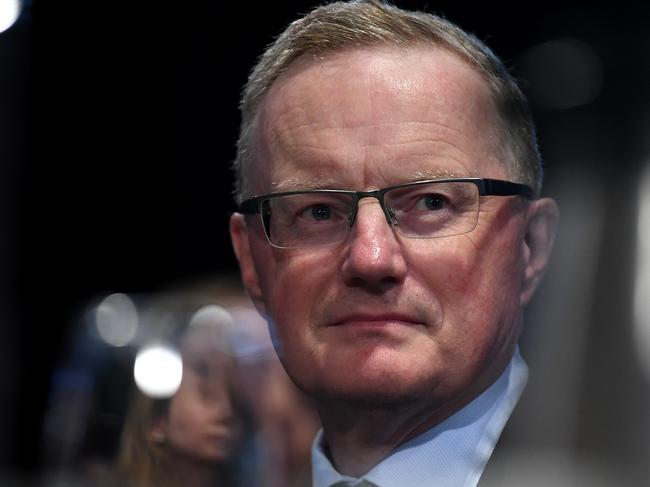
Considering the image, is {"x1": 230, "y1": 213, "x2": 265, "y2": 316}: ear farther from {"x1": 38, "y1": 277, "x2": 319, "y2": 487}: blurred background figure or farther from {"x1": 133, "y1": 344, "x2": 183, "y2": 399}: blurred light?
{"x1": 133, "y1": 344, "x2": 183, "y2": 399}: blurred light

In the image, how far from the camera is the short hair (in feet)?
5.76

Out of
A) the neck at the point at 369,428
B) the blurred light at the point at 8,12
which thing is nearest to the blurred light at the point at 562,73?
the neck at the point at 369,428

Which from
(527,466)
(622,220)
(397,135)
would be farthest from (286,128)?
(527,466)

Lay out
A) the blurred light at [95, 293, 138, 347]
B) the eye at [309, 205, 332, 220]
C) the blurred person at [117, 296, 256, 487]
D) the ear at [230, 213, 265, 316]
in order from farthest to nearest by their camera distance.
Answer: the blurred light at [95, 293, 138, 347] → the blurred person at [117, 296, 256, 487] → the ear at [230, 213, 265, 316] → the eye at [309, 205, 332, 220]

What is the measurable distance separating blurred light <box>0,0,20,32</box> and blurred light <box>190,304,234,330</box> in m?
0.89

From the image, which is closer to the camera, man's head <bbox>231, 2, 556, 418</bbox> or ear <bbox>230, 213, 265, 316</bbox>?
man's head <bbox>231, 2, 556, 418</bbox>

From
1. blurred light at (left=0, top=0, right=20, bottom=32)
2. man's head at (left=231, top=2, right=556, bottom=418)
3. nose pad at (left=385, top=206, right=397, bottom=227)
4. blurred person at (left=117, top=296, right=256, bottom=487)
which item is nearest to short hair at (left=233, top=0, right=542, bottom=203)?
man's head at (left=231, top=2, right=556, bottom=418)

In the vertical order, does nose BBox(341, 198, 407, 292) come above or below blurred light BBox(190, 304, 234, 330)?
above

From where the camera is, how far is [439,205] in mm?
1697

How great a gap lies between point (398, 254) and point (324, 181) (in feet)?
0.70

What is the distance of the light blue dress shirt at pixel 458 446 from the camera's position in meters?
1.72

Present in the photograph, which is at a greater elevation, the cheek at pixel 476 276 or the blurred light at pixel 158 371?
the cheek at pixel 476 276

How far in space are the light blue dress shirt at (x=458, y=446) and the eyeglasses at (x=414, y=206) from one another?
30 centimetres

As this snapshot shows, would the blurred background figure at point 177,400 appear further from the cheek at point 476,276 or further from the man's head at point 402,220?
the cheek at point 476,276
